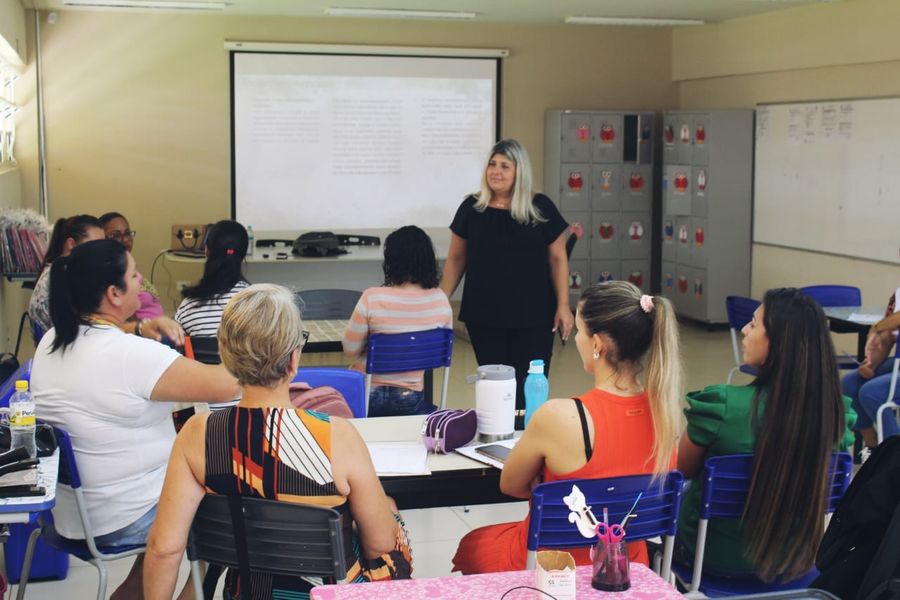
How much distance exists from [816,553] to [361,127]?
786cm

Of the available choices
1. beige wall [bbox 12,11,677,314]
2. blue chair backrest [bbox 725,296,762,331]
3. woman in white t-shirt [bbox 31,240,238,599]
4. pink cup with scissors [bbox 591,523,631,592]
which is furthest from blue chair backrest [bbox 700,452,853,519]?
beige wall [bbox 12,11,677,314]

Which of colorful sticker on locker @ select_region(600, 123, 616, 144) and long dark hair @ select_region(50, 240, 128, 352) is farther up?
colorful sticker on locker @ select_region(600, 123, 616, 144)

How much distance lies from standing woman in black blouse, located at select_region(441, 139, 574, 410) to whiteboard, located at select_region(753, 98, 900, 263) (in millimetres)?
4115

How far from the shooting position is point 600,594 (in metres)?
1.81

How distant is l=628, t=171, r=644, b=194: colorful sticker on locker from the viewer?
10352mm

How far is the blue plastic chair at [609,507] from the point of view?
2.33 m

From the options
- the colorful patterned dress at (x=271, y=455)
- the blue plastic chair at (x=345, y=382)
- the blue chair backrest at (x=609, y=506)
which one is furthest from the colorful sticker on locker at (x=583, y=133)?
the colorful patterned dress at (x=271, y=455)

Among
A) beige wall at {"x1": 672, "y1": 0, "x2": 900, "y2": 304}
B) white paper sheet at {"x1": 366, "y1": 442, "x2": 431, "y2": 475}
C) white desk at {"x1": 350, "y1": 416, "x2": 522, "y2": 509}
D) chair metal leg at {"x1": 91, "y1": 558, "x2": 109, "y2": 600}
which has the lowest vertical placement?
chair metal leg at {"x1": 91, "y1": 558, "x2": 109, "y2": 600}

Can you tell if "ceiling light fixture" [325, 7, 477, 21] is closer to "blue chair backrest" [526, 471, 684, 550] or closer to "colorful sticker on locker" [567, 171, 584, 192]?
"colorful sticker on locker" [567, 171, 584, 192]

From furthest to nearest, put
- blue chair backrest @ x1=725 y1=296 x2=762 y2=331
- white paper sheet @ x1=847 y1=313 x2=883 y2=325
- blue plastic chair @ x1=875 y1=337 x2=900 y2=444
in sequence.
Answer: blue chair backrest @ x1=725 y1=296 x2=762 y2=331 → white paper sheet @ x1=847 y1=313 x2=883 y2=325 → blue plastic chair @ x1=875 y1=337 x2=900 y2=444

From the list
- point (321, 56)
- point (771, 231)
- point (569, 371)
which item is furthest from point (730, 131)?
point (321, 56)

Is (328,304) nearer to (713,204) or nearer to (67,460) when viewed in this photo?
(67,460)

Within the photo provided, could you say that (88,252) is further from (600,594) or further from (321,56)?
(321,56)

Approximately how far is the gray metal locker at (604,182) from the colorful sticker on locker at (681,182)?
461 mm
